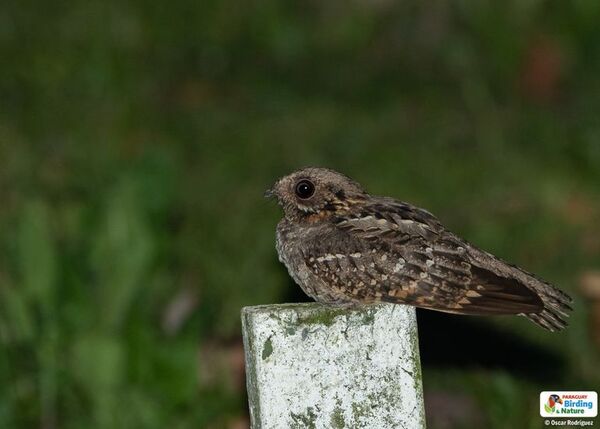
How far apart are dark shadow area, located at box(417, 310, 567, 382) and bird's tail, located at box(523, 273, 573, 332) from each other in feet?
6.30

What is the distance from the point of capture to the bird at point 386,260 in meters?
4.64

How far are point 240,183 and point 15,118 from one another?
2.44m

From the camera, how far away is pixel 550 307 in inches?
191

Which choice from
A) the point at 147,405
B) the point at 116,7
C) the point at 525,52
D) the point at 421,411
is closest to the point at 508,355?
the point at 147,405

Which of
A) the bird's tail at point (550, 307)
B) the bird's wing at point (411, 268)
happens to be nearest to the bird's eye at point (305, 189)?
the bird's wing at point (411, 268)

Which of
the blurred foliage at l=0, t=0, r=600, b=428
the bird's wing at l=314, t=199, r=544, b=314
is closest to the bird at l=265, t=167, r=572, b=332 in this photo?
the bird's wing at l=314, t=199, r=544, b=314

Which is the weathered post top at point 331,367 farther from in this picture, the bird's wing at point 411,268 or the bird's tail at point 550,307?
the bird's tail at point 550,307

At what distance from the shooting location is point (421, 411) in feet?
13.6

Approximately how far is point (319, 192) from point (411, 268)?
0.74m

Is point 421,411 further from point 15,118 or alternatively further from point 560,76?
point 560,76

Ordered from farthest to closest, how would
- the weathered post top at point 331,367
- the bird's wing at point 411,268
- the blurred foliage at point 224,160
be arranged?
the blurred foliage at point 224,160, the bird's wing at point 411,268, the weathered post top at point 331,367

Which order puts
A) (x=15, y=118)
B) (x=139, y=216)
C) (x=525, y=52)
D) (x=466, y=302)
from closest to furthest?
1. (x=466, y=302)
2. (x=139, y=216)
3. (x=15, y=118)
4. (x=525, y=52)

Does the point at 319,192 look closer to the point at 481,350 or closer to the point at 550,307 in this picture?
the point at 550,307

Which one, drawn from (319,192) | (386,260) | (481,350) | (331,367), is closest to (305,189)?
(319,192)
